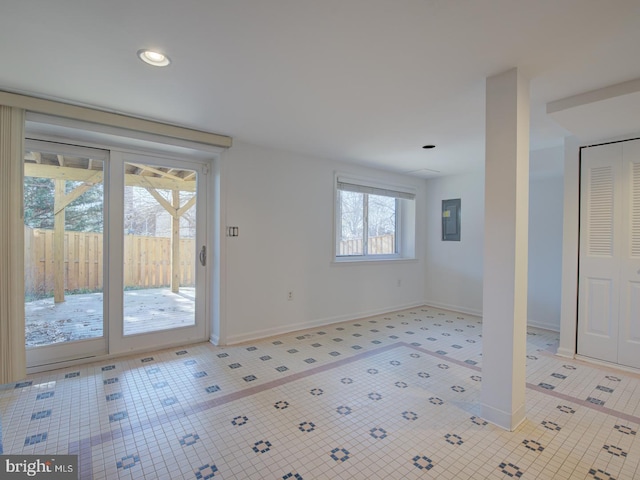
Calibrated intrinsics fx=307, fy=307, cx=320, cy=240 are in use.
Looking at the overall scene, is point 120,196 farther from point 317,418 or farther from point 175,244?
point 317,418

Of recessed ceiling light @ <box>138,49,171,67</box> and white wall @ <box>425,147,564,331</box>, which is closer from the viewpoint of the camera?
recessed ceiling light @ <box>138,49,171,67</box>

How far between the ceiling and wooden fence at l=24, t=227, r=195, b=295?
1279 mm

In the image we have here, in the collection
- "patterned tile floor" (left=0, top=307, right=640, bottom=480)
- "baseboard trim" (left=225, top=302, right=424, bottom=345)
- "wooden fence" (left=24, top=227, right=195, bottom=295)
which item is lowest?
"patterned tile floor" (left=0, top=307, right=640, bottom=480)

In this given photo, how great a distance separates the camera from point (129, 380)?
2619mm

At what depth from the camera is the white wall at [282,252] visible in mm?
3559

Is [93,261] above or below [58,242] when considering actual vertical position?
below

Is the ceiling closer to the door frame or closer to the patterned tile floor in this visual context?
the door frame

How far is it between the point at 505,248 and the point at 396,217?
374 centimetres

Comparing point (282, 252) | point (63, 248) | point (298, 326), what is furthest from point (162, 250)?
point (298, 326)

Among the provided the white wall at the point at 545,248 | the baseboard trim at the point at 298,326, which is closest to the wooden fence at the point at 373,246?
the baseboard trim at the point at 298,326

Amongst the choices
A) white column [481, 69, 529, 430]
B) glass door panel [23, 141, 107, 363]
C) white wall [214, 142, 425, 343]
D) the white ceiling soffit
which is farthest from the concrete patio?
the white ceiling soffit

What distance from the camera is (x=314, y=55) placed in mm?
1864

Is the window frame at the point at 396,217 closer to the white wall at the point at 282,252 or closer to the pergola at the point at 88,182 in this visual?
the white wall at the point at 282,252

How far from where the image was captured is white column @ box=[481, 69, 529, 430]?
1968 mm
